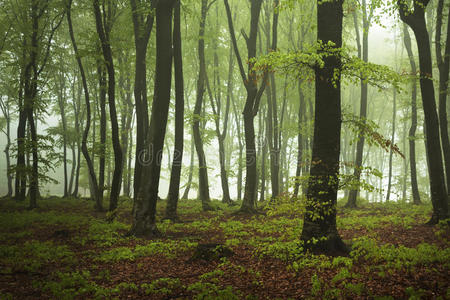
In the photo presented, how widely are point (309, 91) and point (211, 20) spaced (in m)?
8.31

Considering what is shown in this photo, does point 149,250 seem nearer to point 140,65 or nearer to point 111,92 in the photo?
point 111,92

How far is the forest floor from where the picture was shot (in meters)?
4.55

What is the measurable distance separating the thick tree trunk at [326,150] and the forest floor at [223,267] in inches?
14.6

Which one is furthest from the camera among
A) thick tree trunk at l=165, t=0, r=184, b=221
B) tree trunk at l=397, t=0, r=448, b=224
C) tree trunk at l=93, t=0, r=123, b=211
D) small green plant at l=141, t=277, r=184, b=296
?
thick tree trunk at l=165, t=0, r=184, b=221

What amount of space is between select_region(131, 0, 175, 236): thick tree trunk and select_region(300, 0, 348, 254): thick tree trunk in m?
4.71

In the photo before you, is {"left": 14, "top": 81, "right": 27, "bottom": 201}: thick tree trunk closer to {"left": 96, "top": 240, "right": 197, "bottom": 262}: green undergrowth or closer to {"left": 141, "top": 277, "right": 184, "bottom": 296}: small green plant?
{"left": 96, "top": 240, "right": 197, "bottom": 262}: green undergrowth

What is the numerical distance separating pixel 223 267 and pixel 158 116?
498 cm

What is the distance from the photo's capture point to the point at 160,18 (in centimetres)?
870

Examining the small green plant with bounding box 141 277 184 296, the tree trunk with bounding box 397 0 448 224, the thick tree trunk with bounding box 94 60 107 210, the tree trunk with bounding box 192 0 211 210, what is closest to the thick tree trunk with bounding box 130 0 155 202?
the thick tree trunk with bounding box 94 60 107 210

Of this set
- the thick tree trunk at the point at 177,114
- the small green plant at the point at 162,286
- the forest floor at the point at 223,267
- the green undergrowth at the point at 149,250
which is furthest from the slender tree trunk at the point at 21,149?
the small green plant at the point at 162,286

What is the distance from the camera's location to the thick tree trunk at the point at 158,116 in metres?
8.68

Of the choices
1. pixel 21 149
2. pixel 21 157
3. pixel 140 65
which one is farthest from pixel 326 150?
pixel 21 157

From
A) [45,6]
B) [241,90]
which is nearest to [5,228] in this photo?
[45,6]

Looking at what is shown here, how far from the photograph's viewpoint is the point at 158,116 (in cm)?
880
